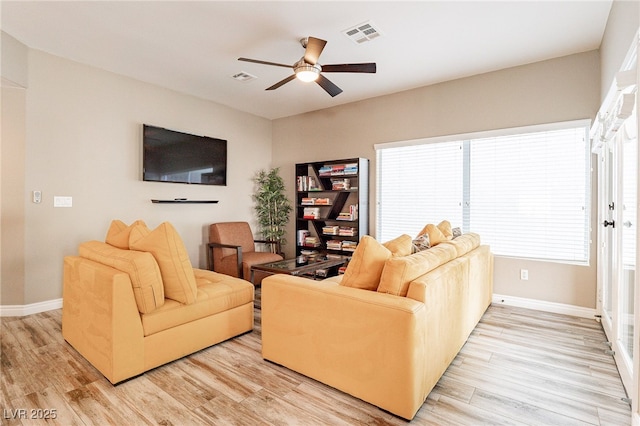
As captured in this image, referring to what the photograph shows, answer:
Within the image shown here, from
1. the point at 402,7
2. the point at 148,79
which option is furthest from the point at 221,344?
the point at 148,79

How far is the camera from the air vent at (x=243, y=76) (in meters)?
4.04

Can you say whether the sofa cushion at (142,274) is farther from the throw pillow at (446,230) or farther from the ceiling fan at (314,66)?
the throw pillow at (446,230)

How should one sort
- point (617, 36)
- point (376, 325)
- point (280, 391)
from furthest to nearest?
point (617, 36)
point (280, 391)
point (376, 325)

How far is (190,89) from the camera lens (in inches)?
180

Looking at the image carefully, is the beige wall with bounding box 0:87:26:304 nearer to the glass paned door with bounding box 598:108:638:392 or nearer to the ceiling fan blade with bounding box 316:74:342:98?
the ceiling fan blade with bounding box 316:74:342:98

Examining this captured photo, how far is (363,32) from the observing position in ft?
10.0

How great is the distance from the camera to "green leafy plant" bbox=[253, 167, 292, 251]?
5730mm

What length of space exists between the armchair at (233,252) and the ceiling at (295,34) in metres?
2.17

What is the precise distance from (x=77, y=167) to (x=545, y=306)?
18.4ft

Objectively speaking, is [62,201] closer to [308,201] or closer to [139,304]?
[139,304]

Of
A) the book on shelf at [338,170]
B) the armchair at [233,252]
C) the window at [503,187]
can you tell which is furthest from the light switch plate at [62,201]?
the window at [503,187]

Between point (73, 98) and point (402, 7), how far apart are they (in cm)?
369

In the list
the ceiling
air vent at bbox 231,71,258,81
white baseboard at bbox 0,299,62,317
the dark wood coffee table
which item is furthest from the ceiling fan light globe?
white baseboard at bbox 0,299,62,317

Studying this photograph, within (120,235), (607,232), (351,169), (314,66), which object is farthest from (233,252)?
(607,232)
